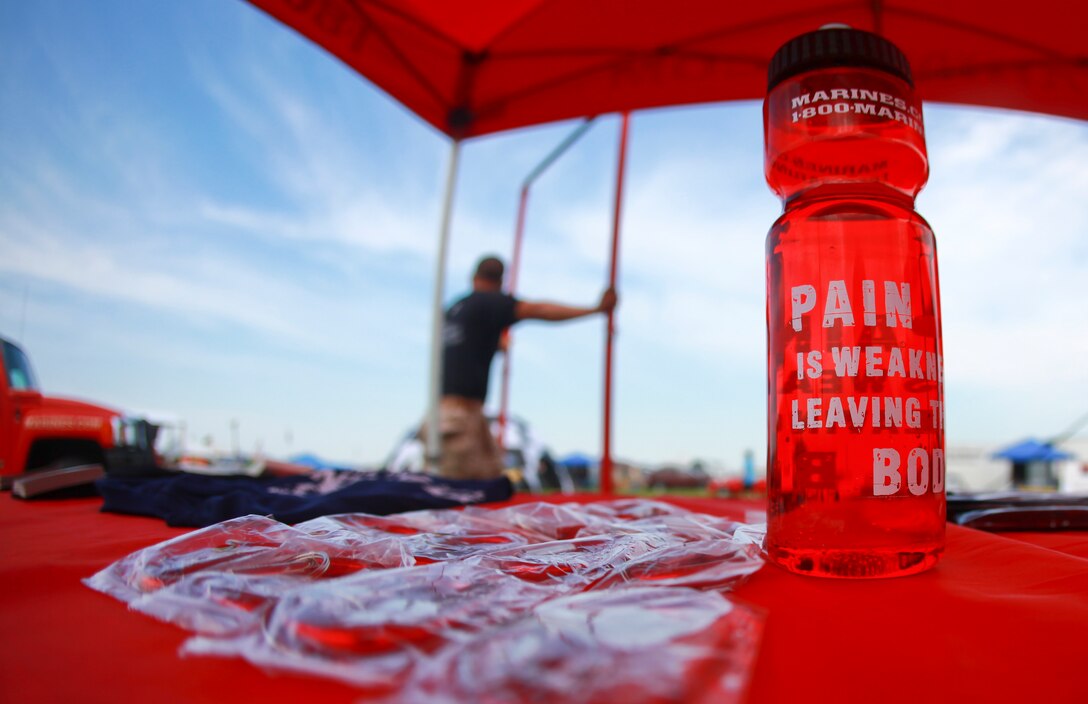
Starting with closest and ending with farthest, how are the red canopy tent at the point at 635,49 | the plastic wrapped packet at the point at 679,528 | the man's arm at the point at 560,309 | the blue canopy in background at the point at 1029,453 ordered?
the plastic wrapped packet at the point at 679,528, the red canopy tent at the point at 635,49, the man's arm at the point at 560,309, the blue canopy in background at the point at 1029,453

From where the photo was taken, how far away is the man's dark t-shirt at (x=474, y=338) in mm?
2186

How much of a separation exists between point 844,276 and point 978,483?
18.1 meters

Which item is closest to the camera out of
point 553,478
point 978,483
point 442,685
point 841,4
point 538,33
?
point 442,685

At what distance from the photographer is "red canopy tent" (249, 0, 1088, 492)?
179 centimetres

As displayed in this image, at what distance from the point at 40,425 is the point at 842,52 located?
9.76 feet

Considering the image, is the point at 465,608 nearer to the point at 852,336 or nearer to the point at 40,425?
the point at 852,336

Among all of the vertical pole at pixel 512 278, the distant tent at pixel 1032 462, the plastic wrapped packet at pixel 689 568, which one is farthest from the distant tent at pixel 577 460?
the plastic wrapped packet at pixel 689 568

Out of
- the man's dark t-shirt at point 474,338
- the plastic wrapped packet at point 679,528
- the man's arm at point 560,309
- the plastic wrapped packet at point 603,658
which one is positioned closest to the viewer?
the plastic wrapped packet at point 603,658

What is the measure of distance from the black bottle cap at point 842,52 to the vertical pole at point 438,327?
1890 millimetres

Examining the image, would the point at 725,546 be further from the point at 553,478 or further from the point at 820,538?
the point at 553,478

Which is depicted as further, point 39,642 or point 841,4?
point 841,4

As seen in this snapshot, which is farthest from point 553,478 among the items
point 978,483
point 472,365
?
point 978,483

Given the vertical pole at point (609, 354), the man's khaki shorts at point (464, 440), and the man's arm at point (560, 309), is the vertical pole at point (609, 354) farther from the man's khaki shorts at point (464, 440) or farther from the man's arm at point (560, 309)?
the man's khaki shorts at point (464, 440)

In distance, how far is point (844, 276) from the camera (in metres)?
0.38
